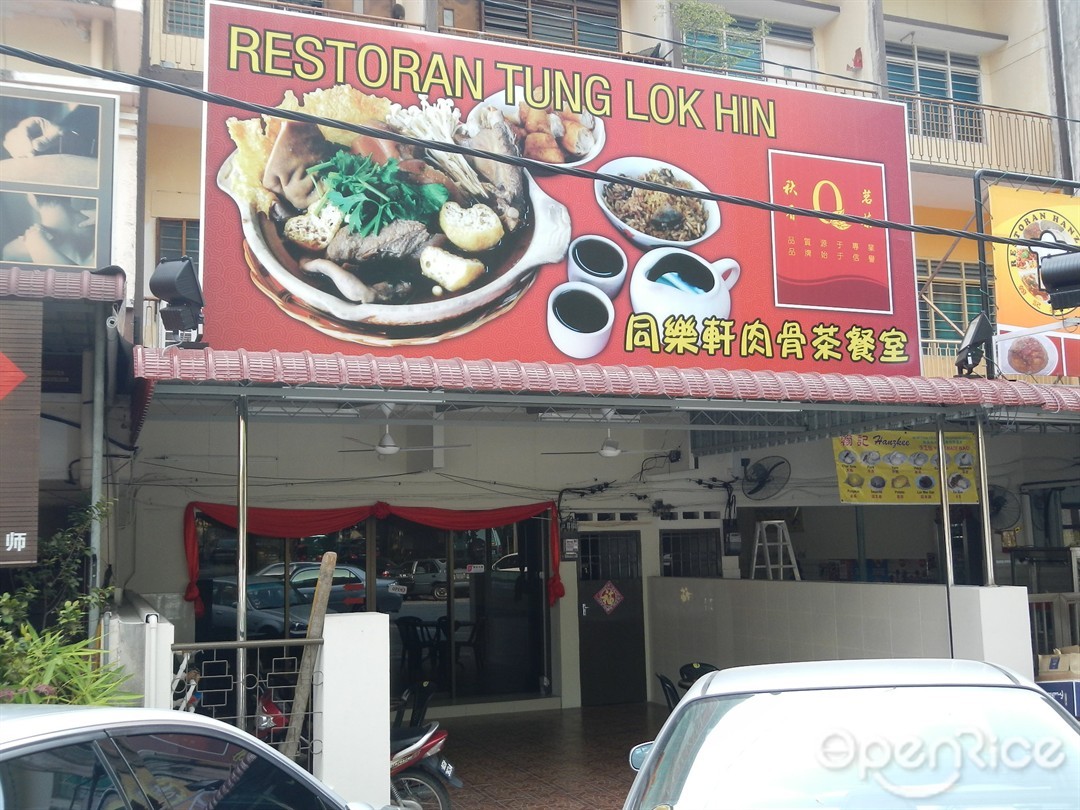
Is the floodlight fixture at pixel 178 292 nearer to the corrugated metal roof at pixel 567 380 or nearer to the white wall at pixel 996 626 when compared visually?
the corrugated metal roof at pixel 567 380

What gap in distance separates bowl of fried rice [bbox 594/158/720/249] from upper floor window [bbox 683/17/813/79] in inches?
170

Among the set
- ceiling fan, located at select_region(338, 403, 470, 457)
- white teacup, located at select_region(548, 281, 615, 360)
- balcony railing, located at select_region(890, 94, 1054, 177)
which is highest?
balcony railing, located at select_region(890, 94, 1054, 177)

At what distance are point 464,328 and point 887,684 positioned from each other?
6601 mm

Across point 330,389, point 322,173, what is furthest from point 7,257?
point 330,389

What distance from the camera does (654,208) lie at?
429 inches

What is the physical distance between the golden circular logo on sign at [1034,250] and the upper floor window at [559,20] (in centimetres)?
620

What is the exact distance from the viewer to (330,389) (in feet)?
23.6

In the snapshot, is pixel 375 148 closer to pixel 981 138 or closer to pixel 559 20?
pixel 559 20

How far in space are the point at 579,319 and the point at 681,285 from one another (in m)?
1.20

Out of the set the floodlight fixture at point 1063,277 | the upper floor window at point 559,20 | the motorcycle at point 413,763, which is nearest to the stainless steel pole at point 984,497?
the floodlight fixture at point 1063,277

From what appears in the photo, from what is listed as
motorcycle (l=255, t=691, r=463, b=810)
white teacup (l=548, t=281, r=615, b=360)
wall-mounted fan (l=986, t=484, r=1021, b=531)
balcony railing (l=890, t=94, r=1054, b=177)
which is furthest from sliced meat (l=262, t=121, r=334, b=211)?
wall-mounted fan (l=986, t=484, r=1021, b=531)

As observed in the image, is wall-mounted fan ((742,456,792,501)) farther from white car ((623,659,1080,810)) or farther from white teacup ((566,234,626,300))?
white car ((623,659,1080,810))


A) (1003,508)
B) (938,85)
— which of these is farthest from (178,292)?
(938,85)

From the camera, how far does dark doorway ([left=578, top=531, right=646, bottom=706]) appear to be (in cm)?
1358
